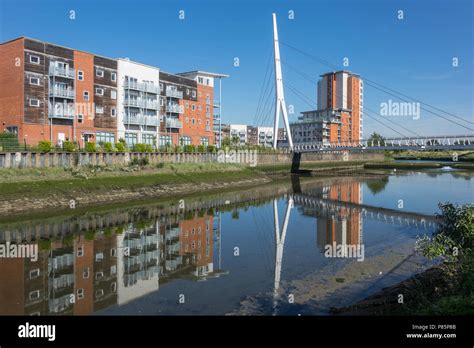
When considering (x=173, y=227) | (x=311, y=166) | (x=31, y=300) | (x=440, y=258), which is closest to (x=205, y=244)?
(x=173, y=227)

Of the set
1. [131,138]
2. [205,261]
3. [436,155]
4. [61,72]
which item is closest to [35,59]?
[61,72]

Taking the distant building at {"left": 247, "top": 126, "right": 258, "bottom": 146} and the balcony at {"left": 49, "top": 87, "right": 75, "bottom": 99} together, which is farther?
the distant building at {"left": 247, "top": 126, "right": 258, "bottom": 146}

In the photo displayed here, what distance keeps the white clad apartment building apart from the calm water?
101ft

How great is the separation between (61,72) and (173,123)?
2266cm

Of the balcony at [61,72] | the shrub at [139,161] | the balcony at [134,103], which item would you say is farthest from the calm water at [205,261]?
the balcony at [134,103]

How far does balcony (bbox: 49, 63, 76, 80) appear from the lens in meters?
49.2

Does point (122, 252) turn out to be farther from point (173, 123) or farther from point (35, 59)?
point (173, 123)

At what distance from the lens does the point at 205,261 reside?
750 inches

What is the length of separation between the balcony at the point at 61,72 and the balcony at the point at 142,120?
1084 centimetres

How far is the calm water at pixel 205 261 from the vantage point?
45.0 ft

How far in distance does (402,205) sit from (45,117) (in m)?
41.2

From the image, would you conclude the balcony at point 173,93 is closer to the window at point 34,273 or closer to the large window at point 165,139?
the large window at point 165,139

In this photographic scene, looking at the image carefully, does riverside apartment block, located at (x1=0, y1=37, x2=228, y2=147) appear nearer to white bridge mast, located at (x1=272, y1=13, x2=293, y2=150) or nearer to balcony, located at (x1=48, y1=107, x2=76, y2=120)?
balcony, located at (x1=48, y1=107, x2=76, y2=120)

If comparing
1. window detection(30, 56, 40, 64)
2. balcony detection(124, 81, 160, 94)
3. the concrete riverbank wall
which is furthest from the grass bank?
window detection(30, 56, 40, 64)
